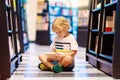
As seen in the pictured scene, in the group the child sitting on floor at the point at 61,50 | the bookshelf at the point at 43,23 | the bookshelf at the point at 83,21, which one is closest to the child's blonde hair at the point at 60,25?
the child sitting on floor at the point at 61,50

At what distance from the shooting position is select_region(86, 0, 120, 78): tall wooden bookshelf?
8.22 feet

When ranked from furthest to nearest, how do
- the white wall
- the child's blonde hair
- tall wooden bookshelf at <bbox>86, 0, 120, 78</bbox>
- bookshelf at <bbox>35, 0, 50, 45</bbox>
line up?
the white wall, bookshelf at <bbox>35, 0, 50, 45</bbox>, the child's blonde hair, tall wooden bookshelf at <bbox>86, 0, 120, 78</bbox>

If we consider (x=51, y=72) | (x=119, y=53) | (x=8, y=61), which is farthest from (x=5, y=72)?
(x=119, y=53)

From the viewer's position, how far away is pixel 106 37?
3191 millimetres

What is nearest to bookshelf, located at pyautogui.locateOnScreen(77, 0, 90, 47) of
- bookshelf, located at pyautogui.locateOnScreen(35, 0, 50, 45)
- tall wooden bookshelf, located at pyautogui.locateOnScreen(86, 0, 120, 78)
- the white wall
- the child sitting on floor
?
bookshelf, located at pyautogui.locateOnScreen(35, 0, 50, 45)

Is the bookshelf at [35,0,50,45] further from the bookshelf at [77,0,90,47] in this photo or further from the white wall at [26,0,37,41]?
the white wall at [26,0,37,41]

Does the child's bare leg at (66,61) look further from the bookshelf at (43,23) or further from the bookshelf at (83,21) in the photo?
the bookshelf at (43,23)

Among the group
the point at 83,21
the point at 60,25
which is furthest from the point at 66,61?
the point at 83,21

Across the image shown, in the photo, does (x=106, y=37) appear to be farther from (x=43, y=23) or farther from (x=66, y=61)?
(x=43, y=23)

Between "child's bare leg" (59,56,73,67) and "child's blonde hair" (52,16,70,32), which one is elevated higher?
"child's blonde hair" (52,16,70,32)

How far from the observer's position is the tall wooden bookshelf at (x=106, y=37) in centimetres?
251

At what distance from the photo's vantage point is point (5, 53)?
2.48m

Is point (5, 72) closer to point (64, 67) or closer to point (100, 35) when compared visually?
point (64, 67)

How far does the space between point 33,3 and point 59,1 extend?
2010 millimetres
